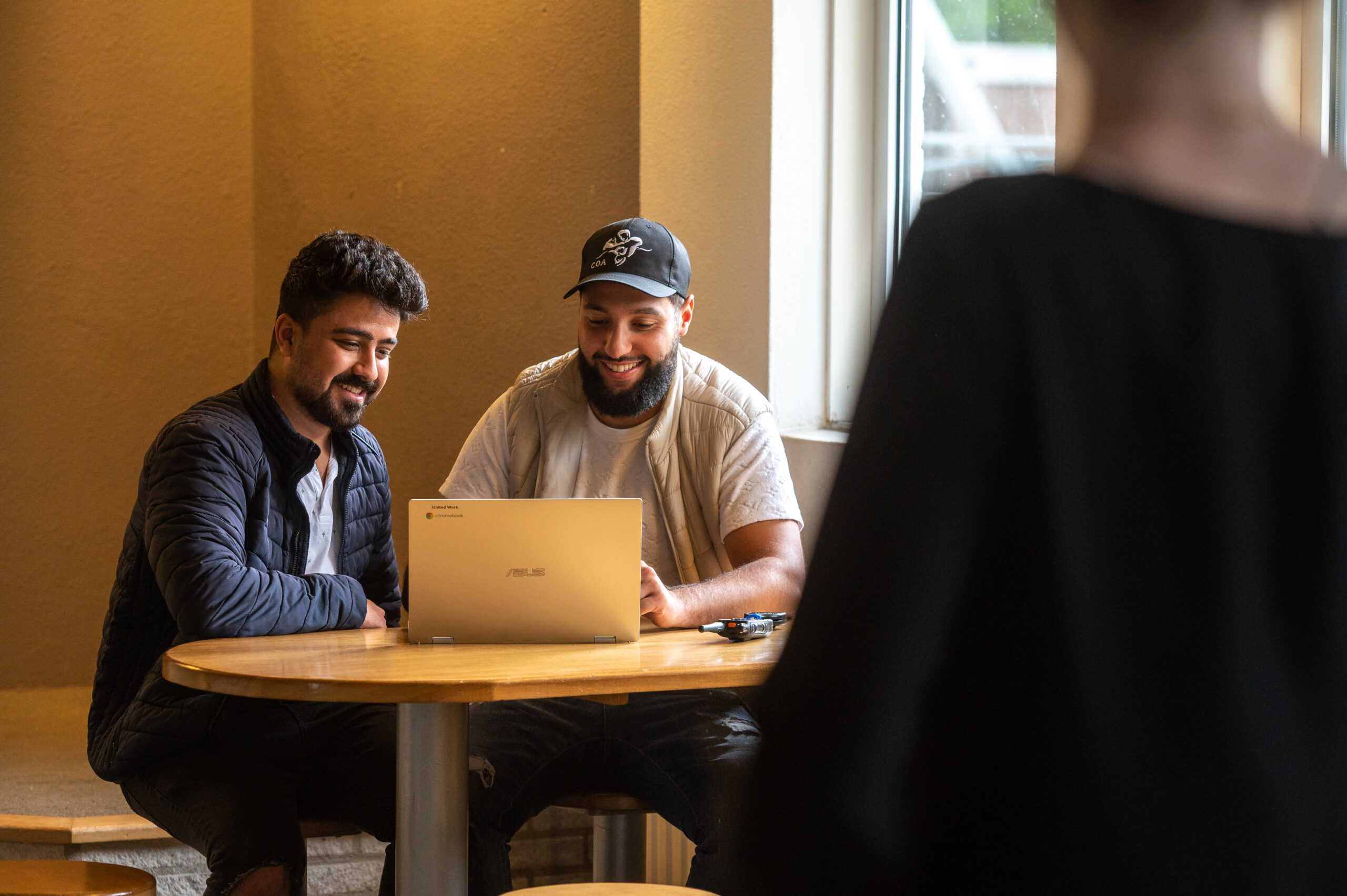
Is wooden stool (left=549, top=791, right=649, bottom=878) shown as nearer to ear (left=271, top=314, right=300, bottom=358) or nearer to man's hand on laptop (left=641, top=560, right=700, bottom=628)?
man's hand on laptop (left=641, top=560, right=700, bottom=628)

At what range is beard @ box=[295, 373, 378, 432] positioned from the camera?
7.66ft

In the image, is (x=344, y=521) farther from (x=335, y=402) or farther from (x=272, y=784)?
(x=272, y=784)

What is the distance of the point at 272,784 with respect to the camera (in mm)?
1959

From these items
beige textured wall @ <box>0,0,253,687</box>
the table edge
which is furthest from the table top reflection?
beige textured wall @ <box>0,0,253,687</box>

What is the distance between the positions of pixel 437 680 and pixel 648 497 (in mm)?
936

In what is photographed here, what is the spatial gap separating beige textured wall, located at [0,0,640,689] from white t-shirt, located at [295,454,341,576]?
5.10 ft

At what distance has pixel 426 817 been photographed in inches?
68.9

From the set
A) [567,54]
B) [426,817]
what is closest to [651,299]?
[426,817]

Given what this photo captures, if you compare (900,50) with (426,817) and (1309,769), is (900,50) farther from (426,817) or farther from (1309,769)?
(1309,769)

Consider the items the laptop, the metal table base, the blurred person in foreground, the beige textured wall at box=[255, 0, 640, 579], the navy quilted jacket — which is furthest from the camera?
the beige textured wall at box=[255, 0, 640, 579]

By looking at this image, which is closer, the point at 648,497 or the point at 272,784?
the point at 272,784

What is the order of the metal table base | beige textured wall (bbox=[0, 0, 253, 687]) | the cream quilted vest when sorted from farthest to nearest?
beige textured wall (bbox=[0, 0, 253, 687]) < the cream quilted vest < the metal table base

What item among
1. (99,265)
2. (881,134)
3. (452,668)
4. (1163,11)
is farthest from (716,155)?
(1163,11)

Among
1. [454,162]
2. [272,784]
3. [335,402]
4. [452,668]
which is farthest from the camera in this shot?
[454,162]
